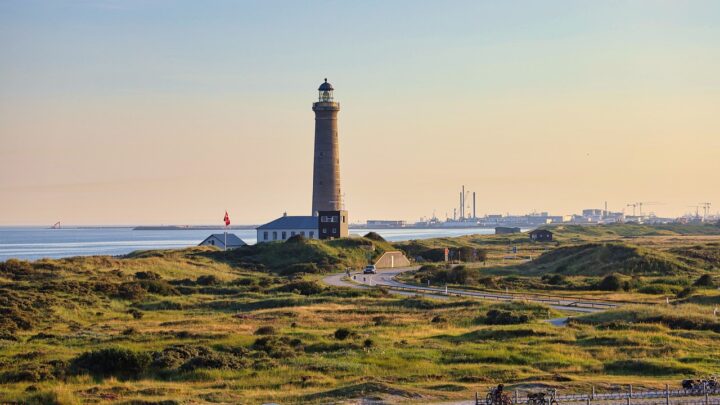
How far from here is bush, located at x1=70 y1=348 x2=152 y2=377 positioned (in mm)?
37344

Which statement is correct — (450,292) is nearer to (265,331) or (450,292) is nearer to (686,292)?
(686,292)

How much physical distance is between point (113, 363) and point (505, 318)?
943 inches

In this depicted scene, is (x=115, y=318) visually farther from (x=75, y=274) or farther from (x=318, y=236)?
(x=318, y=236)

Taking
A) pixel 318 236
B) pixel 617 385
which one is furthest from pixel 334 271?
pixel 617 385

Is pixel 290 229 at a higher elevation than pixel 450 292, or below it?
higher

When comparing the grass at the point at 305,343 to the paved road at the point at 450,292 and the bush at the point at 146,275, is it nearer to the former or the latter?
the paved road at the point at 450,292

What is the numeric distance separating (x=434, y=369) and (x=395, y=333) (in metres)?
11.3

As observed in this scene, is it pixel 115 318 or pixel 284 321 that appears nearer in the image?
pixel 284 321

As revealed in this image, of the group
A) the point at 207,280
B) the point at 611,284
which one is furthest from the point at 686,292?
the point at 207,280

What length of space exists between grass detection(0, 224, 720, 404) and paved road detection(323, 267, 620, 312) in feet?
12.9

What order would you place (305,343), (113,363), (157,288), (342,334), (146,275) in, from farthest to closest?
(146,275) → (157,288) → (342,334) → (305,343) → (113,363)

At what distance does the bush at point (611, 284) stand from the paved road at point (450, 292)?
978cm

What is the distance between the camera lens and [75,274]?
264ft

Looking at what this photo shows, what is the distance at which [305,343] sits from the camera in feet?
148
